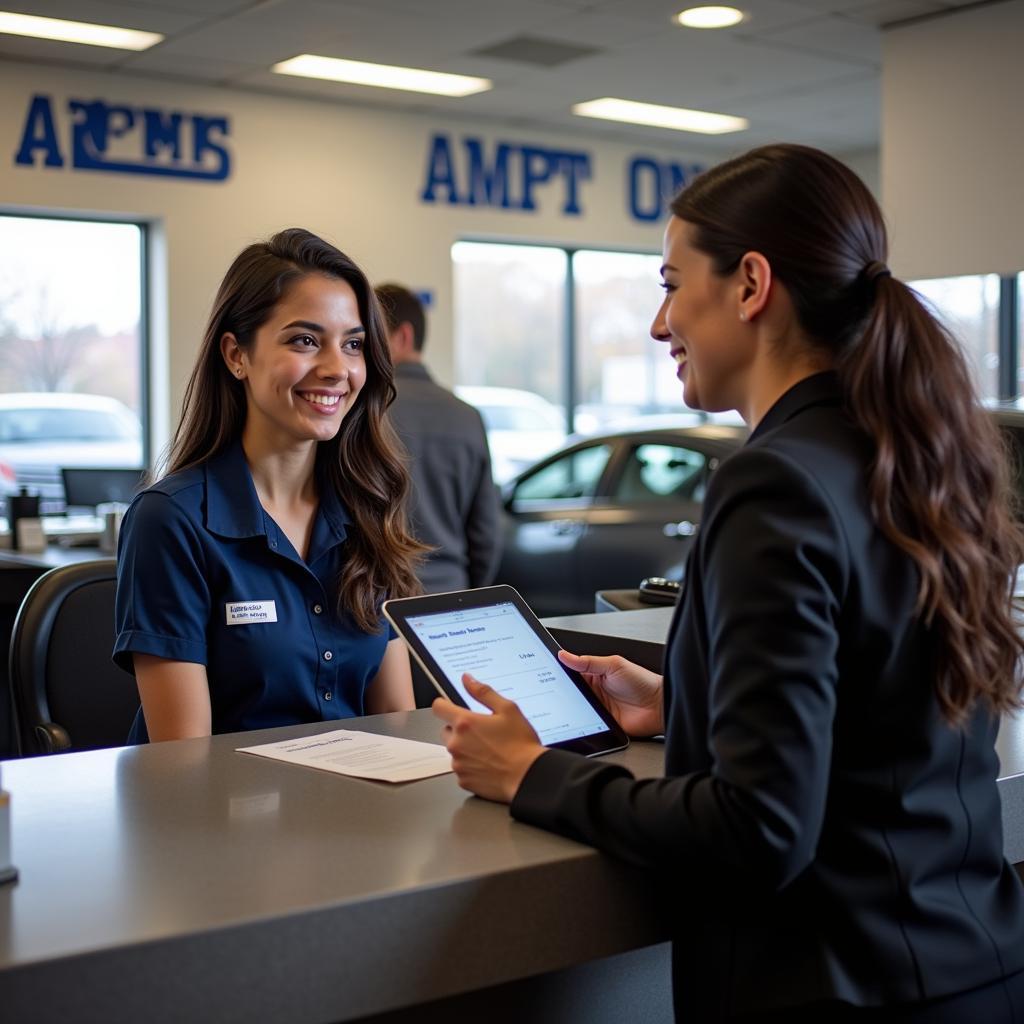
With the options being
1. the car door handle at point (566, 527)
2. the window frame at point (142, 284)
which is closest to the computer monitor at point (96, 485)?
the window frame at point (142, 284)

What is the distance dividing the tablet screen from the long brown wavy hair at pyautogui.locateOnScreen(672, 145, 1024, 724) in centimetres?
50

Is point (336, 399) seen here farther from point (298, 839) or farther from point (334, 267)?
point (298, 839)

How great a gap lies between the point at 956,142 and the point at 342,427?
4.64m

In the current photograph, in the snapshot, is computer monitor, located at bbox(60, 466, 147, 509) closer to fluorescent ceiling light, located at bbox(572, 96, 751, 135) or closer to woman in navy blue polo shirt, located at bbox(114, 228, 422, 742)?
fluorescent ceiling light, located at bbox(572, 96, 751, 135)

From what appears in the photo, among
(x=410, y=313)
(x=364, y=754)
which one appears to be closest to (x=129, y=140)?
(x=410, y=313)

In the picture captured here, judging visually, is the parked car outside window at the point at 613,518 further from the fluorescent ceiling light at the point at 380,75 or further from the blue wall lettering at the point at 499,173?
the blue wall lettering at the point at 499,173

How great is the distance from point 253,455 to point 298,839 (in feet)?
3.44

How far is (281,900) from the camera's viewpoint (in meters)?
1.16

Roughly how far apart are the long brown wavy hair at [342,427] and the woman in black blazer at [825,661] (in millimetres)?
924

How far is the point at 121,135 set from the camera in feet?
24.3

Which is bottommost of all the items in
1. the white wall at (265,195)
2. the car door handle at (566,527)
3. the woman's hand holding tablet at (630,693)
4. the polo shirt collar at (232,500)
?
the car door handle at (566,527)

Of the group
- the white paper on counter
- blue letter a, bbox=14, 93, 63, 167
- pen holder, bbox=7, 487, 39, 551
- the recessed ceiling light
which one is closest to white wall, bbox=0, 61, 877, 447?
blue letter a, bbox=14, 93, 63, 167

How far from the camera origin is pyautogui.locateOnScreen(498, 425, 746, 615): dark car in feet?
20.1

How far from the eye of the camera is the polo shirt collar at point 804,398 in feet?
4.31
